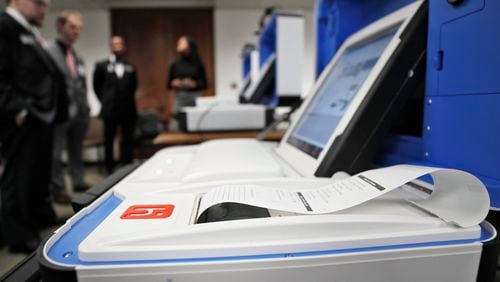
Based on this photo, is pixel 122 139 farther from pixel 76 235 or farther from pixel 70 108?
pixel 76 235

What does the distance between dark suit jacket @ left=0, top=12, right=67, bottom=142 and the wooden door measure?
3.34 metres

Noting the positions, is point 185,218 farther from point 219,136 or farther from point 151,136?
point 151,136

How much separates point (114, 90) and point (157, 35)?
76.9 inches

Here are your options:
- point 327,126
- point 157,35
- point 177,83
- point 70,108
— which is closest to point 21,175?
point 70,108

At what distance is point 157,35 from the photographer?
5016 millimetres

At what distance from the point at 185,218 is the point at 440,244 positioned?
265mm

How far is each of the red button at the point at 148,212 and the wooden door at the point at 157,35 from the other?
188 inches

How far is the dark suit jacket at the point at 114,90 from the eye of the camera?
3.36 metres

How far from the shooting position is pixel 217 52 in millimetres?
5086

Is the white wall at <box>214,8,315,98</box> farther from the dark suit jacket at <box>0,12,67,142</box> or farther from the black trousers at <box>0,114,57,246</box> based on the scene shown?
the black trousers at <box>0,114,57,246</box>

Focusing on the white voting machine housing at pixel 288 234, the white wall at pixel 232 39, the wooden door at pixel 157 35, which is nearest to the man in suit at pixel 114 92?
the wooden door at pixel 157 35

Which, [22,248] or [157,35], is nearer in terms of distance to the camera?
[22,248]

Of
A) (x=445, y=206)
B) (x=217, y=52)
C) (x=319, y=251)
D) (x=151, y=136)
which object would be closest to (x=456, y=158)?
(x=445, y=206)

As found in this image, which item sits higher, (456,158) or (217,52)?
(217,52)
